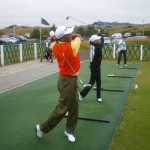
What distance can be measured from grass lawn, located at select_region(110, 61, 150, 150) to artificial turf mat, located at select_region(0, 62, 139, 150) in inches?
6.1

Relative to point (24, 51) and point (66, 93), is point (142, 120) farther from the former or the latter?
point (24, 51)

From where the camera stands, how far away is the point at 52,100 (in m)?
8.70

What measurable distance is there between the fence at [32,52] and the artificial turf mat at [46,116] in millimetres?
7828

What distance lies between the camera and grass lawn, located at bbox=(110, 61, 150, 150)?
5289 millimetres

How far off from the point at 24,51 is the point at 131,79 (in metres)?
10.1

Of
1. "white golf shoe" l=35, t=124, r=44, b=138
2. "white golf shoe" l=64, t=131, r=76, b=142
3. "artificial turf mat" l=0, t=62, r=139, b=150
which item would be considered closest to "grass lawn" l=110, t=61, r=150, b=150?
"artificial turf mat" l=0, t=62, r=139, b=150

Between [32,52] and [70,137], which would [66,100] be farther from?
[32,52]

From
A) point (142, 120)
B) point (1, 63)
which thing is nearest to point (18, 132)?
point (142, 120)

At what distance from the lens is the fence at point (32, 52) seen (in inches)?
734

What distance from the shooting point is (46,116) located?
702 cm

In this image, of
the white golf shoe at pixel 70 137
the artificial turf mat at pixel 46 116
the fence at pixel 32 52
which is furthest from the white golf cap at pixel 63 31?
the fence at pixel 32 52

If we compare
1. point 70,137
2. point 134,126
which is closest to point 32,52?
point 134,126

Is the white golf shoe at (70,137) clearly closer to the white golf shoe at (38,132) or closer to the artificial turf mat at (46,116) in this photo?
the artificial turf mat at (46,116)

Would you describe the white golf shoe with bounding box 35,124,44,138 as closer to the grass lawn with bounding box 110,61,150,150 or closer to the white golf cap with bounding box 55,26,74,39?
the grass lawn with bounding box 110,61,150,150
